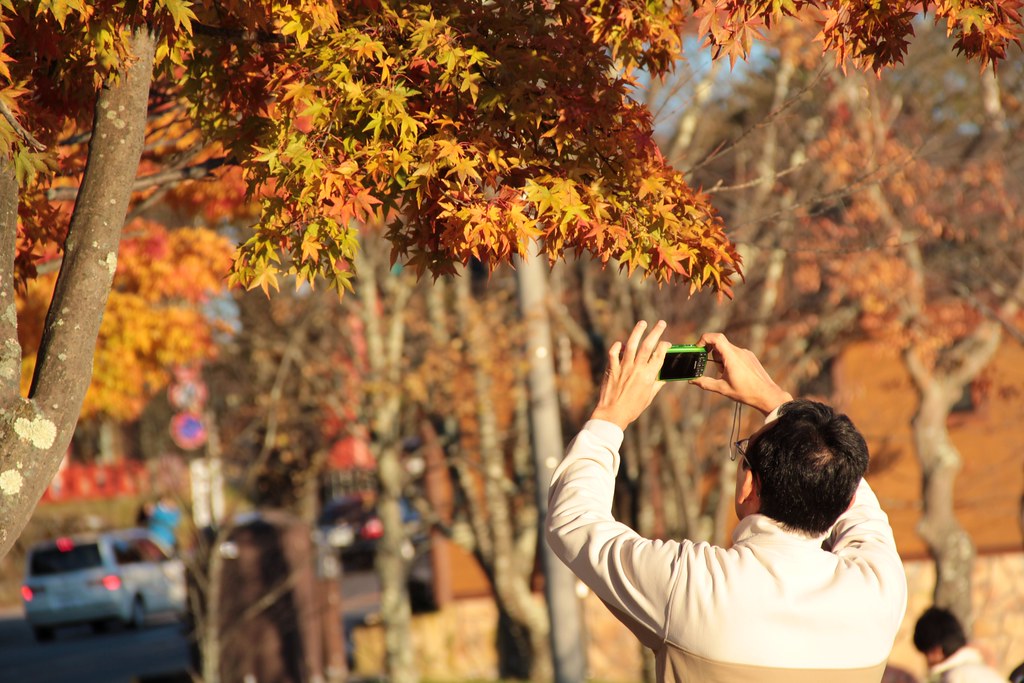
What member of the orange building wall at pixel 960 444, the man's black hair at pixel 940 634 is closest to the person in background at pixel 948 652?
the man's black hair at pixel 940 634

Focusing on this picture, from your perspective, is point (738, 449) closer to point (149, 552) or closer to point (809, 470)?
point (809, 470)

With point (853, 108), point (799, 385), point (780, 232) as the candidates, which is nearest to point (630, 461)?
point (780, 232)

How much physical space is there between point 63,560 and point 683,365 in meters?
21.6

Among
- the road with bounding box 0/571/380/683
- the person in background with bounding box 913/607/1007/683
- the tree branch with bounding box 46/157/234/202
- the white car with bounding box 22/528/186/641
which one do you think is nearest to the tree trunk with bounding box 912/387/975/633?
the person in background with bounding box 913/607/1007/683

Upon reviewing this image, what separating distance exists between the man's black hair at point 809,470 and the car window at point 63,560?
71.0ft

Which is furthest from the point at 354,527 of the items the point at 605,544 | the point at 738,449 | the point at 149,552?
the point at 605,544

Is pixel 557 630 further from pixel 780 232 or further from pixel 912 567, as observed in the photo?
pixel 912 567

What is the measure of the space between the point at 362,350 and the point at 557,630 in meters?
12.0

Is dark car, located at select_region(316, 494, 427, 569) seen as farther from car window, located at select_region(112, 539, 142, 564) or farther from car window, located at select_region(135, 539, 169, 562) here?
car window, located at select_region(112, 539, 142, 564)

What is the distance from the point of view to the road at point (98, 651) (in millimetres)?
18484

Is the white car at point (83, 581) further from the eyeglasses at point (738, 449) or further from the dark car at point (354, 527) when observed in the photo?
the eyeglasses at point (738, 449)

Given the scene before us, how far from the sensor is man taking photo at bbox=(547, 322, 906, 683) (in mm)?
2490

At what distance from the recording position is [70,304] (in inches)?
149

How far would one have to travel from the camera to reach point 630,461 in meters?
11.6
